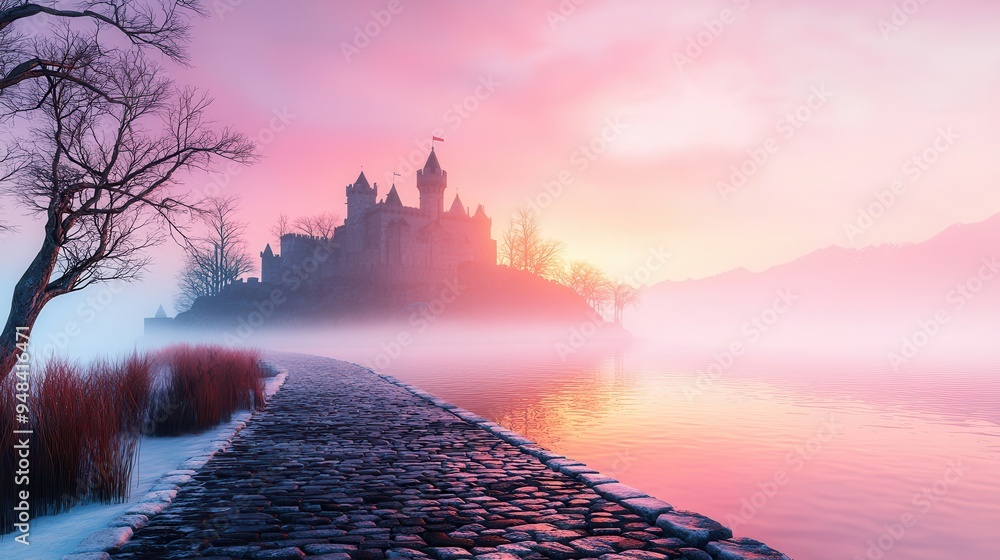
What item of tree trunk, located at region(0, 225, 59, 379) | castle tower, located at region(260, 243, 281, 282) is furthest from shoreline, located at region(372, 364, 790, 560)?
castle tower, located at region(260, 243, 281, 282)

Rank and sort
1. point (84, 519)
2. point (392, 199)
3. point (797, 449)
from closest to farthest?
point (84, 519) < point (797, 449) < point (392, 199)

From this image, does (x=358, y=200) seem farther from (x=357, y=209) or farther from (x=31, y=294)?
(x=31, y=294)

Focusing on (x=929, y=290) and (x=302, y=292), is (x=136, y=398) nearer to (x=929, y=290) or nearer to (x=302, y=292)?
(x=302, y=292)

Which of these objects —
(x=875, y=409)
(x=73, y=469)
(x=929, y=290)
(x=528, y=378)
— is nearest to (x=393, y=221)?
(x=528, y=378)

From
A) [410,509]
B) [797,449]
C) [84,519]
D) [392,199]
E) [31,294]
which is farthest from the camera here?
[392,199]

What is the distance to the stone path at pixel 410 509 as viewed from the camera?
3621 millimetres

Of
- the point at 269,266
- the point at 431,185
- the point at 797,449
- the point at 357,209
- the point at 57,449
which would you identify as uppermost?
the point at 431,185

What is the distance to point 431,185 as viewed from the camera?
72438 millimetres

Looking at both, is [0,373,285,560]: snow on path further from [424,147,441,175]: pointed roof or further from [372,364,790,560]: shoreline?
[424,147,441,175]: pointed roof

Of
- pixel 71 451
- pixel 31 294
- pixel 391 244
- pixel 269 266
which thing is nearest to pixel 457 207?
pixel 391 244

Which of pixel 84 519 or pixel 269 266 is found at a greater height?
pixel 269 266

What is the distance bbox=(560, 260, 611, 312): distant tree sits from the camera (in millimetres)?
83375

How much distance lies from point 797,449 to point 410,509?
797 centimetres

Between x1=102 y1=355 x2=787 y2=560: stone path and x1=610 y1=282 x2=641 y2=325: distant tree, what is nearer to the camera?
x1=102 y1=355 x2=787 y2=560: stone path
